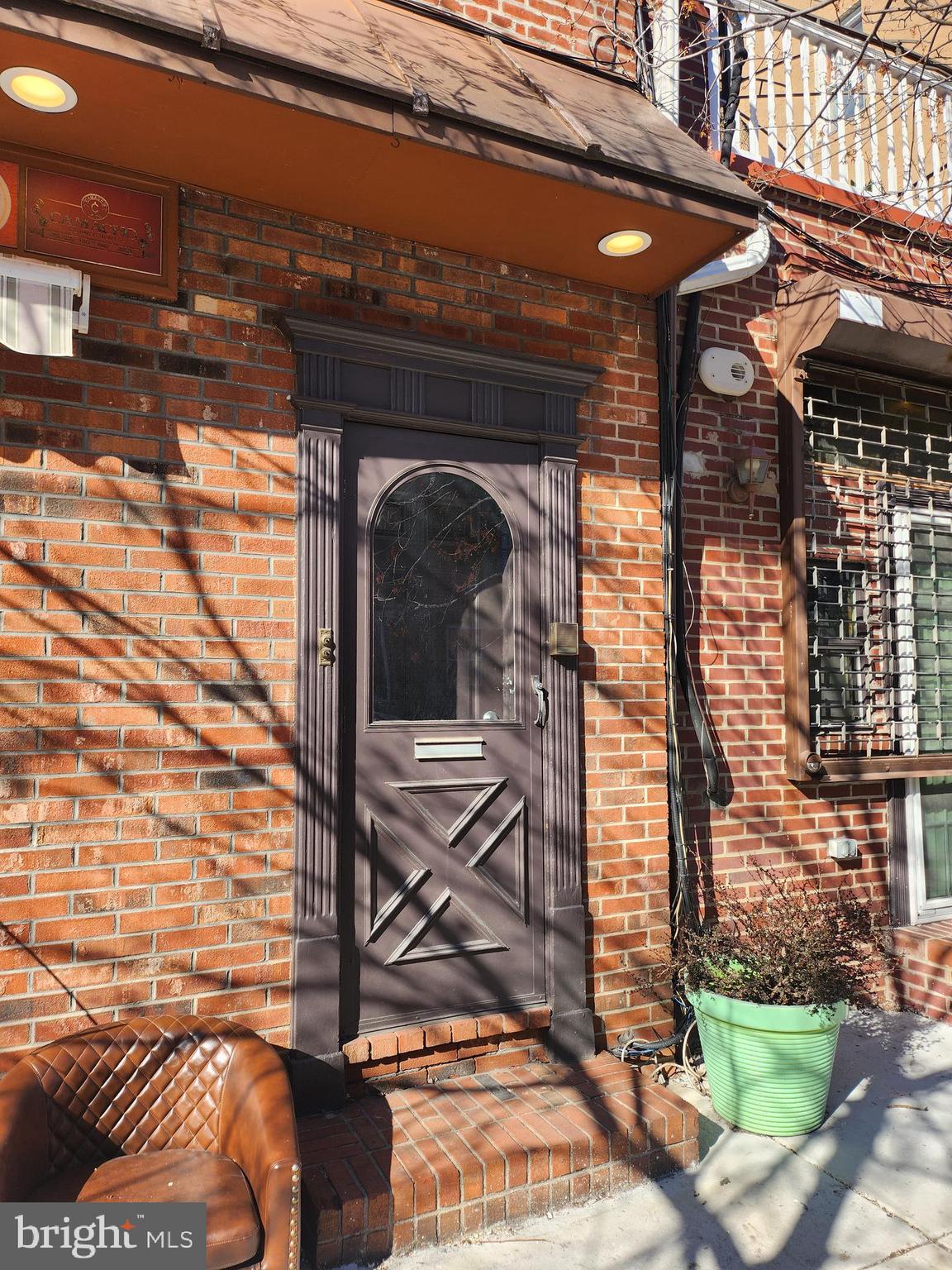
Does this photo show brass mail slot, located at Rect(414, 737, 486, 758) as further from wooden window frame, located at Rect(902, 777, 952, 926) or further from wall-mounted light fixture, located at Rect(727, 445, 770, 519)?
wooden window frame, located at Rect(902, 777, 952, 926)

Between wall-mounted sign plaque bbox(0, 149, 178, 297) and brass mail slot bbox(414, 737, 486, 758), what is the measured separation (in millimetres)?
1817

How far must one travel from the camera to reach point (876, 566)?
4633 mm

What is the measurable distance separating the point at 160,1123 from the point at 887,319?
4.64 m

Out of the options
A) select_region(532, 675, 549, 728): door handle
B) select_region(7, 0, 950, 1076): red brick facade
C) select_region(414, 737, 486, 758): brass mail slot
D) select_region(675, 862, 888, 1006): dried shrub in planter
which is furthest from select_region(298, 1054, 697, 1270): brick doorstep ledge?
select_region(532, 675, 549, 728): door handle

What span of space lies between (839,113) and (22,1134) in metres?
→ 6.04

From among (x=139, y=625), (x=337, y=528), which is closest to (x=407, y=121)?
(x=337, y=528)

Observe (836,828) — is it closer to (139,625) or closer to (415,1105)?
(415,1105)

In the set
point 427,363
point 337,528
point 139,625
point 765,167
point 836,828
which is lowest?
point 836,828

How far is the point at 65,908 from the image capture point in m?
2.66

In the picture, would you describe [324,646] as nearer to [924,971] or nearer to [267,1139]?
[267,1139]

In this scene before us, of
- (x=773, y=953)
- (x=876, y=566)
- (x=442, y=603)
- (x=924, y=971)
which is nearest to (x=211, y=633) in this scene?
(x=442, y=603)

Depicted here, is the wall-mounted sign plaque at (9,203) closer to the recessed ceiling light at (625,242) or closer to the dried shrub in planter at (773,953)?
the recessed ceiling light at (625,242)

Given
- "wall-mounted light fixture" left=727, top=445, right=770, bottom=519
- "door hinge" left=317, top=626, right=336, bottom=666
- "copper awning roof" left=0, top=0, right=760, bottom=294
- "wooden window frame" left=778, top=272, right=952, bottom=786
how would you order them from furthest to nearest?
"wooden window frame" left=778, top=272, right=952, bottom=786 → "wall-mounted light fixture" left=727, top=445, right=770, bottom=519 → "door hinge" left=317, top=626, right=336, bottom=666 → "copper awning roof" left=0, top=0, right=760, bottom=294

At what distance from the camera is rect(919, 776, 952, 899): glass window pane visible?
15.5ft
